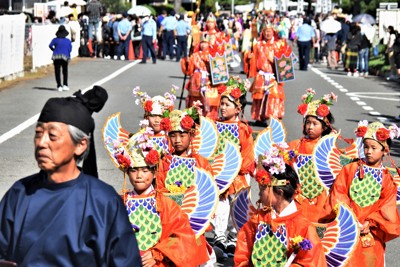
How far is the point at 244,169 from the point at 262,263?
3.88 meters

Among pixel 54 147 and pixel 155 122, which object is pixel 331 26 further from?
pixel 54 147

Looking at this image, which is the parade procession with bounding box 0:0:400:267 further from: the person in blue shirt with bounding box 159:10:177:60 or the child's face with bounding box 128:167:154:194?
the person in blue shirt with bounding box 159:10:177:60

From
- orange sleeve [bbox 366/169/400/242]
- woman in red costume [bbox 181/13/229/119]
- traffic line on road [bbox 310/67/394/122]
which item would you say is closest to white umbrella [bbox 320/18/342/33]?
traffic line on road [bbox 310/67/394/122]

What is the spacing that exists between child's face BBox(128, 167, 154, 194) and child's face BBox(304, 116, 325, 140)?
11.2 ft

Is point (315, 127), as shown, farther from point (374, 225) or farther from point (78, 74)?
point (78, 74)

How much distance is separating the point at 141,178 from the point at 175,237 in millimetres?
458

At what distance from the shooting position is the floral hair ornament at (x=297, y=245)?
716 cm

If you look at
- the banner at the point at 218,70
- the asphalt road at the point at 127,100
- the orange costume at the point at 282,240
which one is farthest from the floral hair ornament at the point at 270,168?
the banner at the point at 218,70

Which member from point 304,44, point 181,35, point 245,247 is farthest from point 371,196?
point 181,35

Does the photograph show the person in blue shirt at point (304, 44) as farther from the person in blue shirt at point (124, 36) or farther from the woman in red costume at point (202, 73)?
the woman in red costume at point (202, 73)

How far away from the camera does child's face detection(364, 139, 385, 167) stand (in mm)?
9289

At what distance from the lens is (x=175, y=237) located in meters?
7.61

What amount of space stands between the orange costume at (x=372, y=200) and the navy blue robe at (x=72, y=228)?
418 cm

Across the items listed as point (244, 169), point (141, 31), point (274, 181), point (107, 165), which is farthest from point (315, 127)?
point (141, 31)
